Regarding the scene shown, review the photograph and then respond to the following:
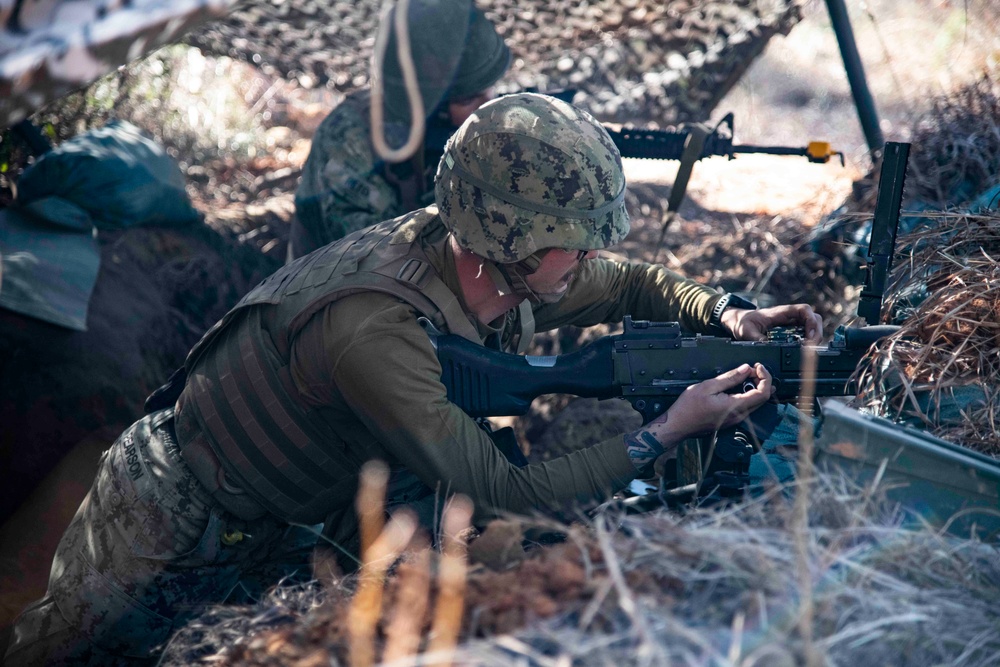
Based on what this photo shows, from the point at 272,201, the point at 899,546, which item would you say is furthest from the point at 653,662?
the point at 272,201

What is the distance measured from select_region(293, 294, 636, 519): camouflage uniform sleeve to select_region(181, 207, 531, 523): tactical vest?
74 mm

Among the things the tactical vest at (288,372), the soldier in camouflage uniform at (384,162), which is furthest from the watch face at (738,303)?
the soldier in camouflage uniform at (384,162)

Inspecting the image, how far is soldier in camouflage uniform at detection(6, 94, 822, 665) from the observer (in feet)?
7.88

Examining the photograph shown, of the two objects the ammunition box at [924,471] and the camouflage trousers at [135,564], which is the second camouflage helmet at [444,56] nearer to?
the camouflage trousers at [135,564]

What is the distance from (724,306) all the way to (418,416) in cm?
133

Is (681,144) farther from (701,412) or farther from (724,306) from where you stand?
(701,412)

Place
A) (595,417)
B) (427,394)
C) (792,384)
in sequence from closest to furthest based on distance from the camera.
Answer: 1. (427,394)
2. (792,384)
3. (595,417)

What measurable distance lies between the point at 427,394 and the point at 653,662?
47.4 inches

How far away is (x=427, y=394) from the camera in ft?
7.74

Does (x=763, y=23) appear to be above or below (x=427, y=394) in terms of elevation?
above

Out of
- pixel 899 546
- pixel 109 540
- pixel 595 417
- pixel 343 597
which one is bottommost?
pixel 595 417

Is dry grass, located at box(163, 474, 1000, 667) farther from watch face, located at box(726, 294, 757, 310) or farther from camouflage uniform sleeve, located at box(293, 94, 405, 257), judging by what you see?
camouflage uniform sleeve, located at box(293, 94, 405, 257)

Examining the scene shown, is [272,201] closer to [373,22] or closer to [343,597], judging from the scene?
[373,22]

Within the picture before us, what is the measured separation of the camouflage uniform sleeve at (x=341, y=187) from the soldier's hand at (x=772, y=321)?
2263mm
